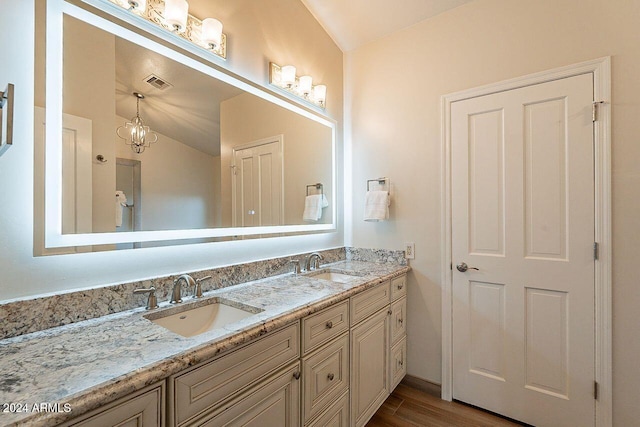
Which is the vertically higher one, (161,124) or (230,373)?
(161,124)

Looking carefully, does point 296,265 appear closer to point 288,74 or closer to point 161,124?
point 161,124

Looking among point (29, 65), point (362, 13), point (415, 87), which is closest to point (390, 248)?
point (415, 87)

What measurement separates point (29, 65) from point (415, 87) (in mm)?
2151

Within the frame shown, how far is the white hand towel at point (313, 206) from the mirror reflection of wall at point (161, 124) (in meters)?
0.23

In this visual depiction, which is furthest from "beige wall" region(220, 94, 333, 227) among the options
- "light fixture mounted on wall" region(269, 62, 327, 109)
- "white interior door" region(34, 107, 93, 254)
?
"white interior door" region(34, 107, 93, 254)

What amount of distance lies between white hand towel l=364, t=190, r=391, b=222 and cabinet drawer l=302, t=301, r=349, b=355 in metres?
0.87

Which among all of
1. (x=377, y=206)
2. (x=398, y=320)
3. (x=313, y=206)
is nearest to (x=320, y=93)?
(x=313, y=206)

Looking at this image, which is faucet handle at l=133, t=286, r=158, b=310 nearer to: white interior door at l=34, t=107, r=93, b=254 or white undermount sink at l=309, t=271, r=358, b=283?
white interior door at l=34, t=107, r=93, b=254

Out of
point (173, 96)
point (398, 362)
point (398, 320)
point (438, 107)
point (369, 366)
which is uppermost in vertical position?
point (438, 107)

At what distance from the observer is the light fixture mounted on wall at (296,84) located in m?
1.90

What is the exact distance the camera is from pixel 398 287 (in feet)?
6.79

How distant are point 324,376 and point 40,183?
1371 millimetres

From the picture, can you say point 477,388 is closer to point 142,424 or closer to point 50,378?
point 142,424

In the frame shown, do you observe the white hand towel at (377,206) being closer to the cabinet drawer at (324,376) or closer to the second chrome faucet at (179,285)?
the cabinet drawer at (324,376)
